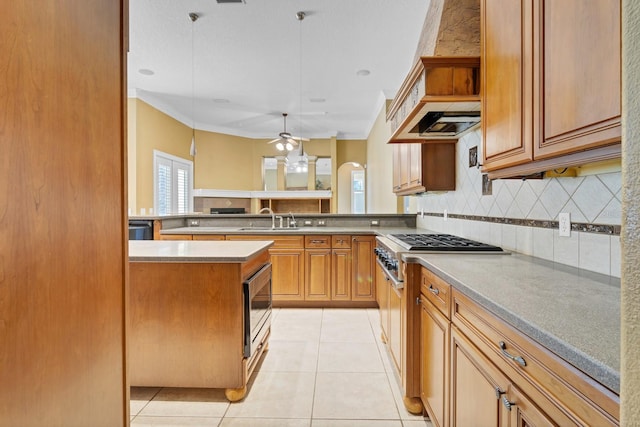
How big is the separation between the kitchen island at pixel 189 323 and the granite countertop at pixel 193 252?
2 centimetres

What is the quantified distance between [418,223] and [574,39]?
10.8 ft

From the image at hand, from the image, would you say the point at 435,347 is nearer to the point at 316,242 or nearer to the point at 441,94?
the point at 441,94

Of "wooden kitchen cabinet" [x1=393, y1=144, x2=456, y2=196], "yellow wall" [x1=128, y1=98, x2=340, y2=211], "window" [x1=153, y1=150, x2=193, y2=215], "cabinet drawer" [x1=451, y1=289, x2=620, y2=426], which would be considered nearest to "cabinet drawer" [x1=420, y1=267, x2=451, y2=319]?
"cabinet drawer" [x1=451, y1=289, x2=620, y2=426]

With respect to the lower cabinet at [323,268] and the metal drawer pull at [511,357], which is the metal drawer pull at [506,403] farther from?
the lower cabinet at [323,268]

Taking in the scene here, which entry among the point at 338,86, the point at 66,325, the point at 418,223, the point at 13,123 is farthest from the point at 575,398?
the point at 338,86

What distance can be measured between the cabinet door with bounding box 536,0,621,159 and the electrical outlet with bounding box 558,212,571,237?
1.72 feet

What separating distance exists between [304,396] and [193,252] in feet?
3.74

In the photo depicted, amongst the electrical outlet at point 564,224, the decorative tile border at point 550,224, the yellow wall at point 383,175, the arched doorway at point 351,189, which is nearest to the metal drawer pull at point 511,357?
the decorative tile border at point 550,224

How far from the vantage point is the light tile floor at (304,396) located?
1.87 metres

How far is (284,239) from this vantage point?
386cm

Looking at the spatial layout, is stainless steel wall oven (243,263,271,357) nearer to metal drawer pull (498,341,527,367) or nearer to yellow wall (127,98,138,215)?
metal drawer pull (498,341,527,367)

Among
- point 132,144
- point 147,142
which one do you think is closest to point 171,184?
point 147,142

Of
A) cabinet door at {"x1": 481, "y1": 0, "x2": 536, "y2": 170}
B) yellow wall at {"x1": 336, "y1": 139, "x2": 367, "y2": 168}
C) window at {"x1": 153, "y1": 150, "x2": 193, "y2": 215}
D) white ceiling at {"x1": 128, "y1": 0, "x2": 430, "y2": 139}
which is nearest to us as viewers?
cabinet door at {"x1": 481, "y1": 0, "x2": 536, "y2": 170}

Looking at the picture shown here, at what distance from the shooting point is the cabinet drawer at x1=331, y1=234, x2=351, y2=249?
382 cm
